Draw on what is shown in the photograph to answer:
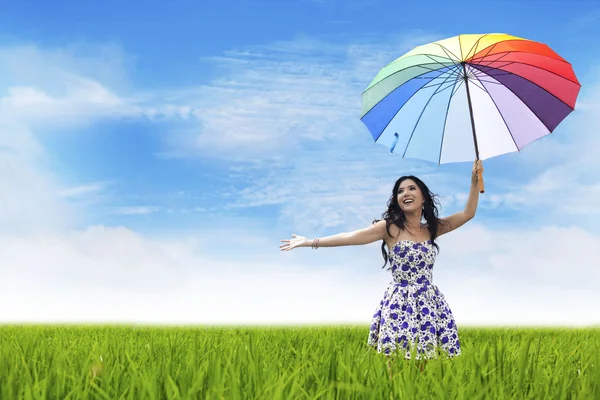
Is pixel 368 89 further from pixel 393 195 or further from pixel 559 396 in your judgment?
pixel 559 396

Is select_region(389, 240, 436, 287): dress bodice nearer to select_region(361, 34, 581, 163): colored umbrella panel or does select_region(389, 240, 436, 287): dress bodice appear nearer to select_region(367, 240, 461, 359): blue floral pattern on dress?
select_region(367, 240, 461, 359): blue floral pattern on dress

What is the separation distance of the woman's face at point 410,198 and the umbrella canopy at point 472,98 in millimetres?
581

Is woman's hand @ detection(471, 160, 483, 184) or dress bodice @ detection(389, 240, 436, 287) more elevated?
woman's hand @ detection(471, 160, 483, 184)

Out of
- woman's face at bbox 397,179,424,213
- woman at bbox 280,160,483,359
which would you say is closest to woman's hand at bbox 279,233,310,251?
woman at bbox 280,160,483,359

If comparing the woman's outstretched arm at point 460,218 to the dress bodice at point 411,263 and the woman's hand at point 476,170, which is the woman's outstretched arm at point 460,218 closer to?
the woman's hand at point 476,170

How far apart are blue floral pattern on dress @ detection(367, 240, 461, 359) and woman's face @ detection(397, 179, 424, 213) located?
1.15ft

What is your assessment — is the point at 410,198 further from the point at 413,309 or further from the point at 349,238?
the point at 413,309

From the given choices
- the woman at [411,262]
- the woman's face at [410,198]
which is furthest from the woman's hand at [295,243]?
the woman's face at [410,198]

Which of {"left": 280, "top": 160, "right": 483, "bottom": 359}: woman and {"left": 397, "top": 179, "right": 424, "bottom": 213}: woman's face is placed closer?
{"left": 280, "top": 160, "right": 483, "bottom": 359}: woman

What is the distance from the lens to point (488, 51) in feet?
19.8

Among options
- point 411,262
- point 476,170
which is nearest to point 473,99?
point 476,170

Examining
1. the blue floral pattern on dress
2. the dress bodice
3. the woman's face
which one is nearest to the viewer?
the blue floral pattern on dress

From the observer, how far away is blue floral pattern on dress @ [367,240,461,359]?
17.9 feet

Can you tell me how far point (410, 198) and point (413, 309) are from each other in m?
1.11
